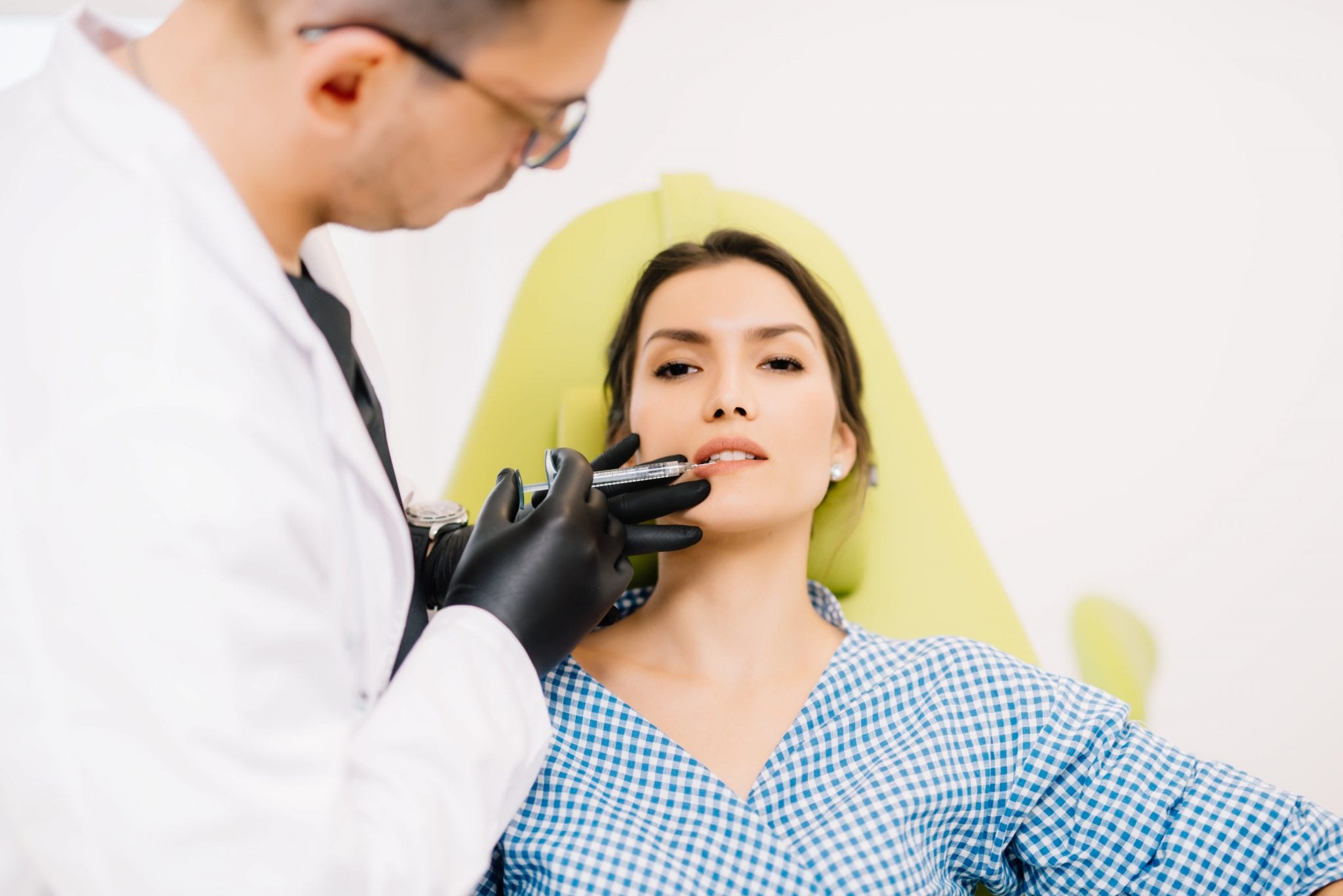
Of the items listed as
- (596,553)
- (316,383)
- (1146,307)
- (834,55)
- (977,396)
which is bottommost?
(596,553)

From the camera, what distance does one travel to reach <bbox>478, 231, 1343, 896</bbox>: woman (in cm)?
108

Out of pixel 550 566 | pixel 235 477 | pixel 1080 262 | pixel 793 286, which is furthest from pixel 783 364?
pixel 1080 262

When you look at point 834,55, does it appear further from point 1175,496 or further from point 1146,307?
point 1175,496

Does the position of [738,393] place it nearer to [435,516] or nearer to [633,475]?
[633,475]

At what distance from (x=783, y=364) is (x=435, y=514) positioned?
1.57ft

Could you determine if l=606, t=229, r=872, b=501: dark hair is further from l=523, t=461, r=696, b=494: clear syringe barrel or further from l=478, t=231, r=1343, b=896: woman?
l=523, t=461, r=696, b=494: clear syringe barrel

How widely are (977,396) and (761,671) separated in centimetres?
125

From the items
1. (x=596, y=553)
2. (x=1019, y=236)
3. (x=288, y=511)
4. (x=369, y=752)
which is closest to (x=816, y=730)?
(x=596, y=553)

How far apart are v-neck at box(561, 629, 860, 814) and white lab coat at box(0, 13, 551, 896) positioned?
41 cm

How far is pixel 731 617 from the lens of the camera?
4.36ft

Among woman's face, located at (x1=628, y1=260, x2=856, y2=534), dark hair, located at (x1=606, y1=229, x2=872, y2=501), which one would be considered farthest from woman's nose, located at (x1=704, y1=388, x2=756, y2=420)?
dark hair, located at (x1=606, y1=229, x2=872, y2=501)

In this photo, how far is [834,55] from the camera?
2338mm

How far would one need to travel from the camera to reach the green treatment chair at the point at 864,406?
5.22 ft

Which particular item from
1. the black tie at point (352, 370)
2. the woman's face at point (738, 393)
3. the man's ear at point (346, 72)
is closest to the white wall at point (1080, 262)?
the woman's face at point (738, 393)
